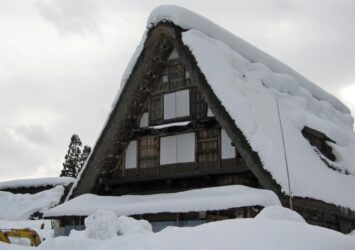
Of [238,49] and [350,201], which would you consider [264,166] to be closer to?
[350,201]

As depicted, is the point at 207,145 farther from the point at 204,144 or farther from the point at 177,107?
the point at 177,107

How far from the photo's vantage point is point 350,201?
15.4 metres

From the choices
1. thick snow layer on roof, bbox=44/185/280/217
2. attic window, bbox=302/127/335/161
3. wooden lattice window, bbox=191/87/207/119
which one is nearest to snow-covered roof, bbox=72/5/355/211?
attic window, bbox=302/127/335/161

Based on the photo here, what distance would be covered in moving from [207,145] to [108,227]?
658cm

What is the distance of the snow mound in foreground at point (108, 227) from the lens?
916 centimetres

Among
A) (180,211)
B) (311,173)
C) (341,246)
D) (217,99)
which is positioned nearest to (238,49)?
(217,99)

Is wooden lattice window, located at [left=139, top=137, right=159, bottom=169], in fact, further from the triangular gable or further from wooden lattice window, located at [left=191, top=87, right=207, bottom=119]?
wooden lattice window, located at [left=191, top=87, right=207, bottom=119]

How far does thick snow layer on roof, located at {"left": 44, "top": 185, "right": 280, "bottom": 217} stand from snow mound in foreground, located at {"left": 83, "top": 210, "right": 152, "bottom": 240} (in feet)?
10.7

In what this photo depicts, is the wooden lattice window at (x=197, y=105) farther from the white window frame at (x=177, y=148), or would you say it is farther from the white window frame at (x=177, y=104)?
the white window frame at (x=177, y=148)

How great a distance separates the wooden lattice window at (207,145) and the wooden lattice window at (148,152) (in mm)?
1712

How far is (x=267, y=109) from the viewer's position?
1530 cm

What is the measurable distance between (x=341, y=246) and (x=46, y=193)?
25.7 meters

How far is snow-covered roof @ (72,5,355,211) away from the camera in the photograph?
13.3 meters

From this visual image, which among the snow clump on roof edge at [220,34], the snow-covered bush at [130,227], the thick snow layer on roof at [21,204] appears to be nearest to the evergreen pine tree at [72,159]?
the thick snow layer on roof at [21,204]
